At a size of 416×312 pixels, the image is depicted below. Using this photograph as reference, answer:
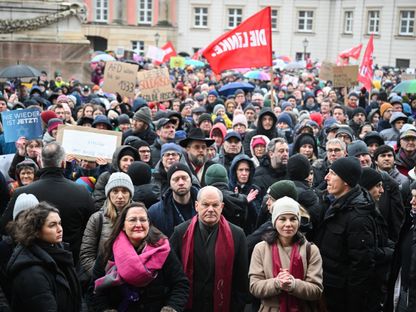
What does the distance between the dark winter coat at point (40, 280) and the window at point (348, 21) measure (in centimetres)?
4722

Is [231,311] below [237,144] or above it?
below

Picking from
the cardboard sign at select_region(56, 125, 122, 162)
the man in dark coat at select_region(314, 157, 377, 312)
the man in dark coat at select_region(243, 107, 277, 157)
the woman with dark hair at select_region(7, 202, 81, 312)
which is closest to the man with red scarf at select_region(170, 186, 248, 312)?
the man in dark coat at select_region(314, 157, 377, 312)

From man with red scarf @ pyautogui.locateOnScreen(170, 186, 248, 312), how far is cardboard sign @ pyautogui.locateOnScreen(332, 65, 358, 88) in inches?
489

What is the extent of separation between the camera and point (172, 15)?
2057 inches

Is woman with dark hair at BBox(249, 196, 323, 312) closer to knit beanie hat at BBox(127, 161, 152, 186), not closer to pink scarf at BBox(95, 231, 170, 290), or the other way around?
pink scarf at BBox(95, 231, 170, 290)

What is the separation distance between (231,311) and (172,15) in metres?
48.4

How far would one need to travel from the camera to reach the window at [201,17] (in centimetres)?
5250

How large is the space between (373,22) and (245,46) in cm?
3733

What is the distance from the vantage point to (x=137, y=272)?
4.77 metres

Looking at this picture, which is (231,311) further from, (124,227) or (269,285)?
(124,227)

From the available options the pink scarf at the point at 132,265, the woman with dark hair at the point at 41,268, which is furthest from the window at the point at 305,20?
the woman with dark hair at the point at 41,268

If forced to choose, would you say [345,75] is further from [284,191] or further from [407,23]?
[407,23]

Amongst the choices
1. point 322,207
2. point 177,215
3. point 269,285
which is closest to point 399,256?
point 322,207

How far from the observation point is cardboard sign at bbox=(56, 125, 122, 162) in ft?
27.0
